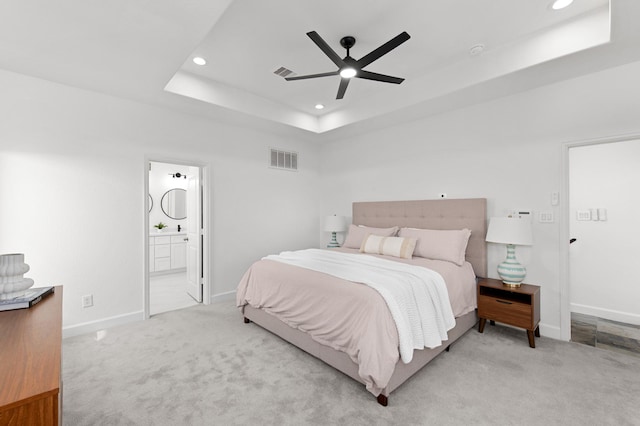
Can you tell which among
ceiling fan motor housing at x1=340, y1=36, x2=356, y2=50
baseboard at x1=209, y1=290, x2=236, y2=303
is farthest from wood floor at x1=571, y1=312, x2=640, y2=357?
baseboard at x1=209, y1=290, x2=236, y2=303

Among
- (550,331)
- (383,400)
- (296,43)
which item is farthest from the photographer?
(550,331)

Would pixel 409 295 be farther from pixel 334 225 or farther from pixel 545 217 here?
pixel 334 225

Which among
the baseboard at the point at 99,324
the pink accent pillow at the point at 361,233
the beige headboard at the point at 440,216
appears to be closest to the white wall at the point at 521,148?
the beige headboard at the point at 440,216

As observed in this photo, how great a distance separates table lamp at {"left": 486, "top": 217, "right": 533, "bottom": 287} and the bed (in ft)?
1.13

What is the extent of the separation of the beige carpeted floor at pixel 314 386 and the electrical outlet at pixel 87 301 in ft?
1.08

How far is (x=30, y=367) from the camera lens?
95 cm

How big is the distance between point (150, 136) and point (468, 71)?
149 inches

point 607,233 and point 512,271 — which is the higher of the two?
point 607,233

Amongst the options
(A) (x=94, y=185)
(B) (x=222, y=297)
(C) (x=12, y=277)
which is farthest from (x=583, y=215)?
(A) (x=94, y=185)

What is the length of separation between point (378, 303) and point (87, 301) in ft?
10.4

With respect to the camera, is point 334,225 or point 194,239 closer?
point 194,239

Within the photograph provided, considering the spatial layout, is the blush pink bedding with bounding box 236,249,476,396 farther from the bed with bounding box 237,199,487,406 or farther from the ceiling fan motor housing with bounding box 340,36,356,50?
the ceiling fan motor housing with bounding box 340,36,356,50

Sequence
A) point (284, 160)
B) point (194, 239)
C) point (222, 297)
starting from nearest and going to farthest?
point (222, 297) → point (194, 239) → point (284, 160)

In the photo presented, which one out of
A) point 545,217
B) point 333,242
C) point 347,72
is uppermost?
point 347,72
